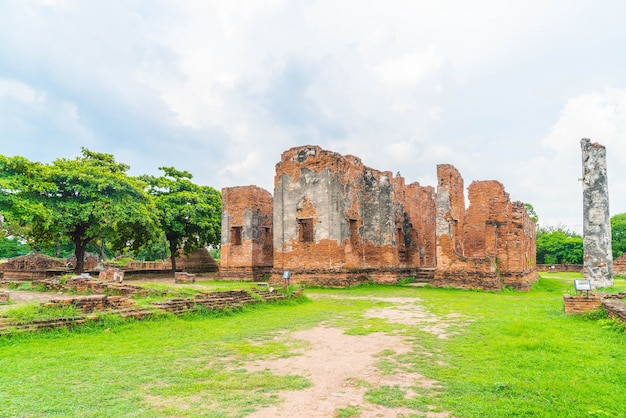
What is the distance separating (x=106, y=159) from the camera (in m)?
27.3

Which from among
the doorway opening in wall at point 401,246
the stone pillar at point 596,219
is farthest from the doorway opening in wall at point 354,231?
the stone pillar at point 596,219

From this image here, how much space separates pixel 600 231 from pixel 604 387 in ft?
46.2

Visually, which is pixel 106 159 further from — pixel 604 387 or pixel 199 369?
pixel 604 387

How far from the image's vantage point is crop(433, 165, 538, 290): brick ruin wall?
758 inches

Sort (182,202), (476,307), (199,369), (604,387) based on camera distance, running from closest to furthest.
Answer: (604,387) < (199,369) < (476,307) < (182,202)

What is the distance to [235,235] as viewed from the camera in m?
24.8

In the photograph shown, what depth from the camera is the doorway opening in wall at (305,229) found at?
21020 mm

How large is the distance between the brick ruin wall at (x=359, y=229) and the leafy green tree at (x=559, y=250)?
2325 cm

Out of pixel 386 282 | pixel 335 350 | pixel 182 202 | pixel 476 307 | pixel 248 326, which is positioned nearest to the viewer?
pixel 335 350

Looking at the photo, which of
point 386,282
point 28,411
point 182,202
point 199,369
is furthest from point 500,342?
point 182,202

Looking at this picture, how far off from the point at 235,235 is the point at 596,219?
17.5 m

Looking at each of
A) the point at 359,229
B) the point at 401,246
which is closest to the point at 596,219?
the point at 359,229

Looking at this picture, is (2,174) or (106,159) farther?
(106,159)

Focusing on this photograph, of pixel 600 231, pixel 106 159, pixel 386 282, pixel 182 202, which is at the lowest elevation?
pixel 386 282
